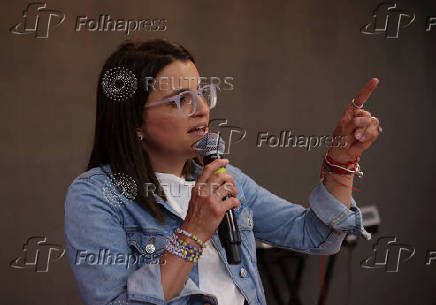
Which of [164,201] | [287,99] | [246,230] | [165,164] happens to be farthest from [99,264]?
[287,99]

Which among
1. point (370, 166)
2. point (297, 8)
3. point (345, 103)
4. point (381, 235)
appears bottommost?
point (381, 235)

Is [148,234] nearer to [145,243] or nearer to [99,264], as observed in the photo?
[145,243]

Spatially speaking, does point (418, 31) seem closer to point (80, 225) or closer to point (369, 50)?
point (369, 50)

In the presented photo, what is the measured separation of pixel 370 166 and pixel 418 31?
3.22 feet

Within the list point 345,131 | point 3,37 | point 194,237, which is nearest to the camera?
point 194,237

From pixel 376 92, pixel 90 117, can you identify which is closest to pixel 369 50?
pixel 376 92

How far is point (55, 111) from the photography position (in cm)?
283

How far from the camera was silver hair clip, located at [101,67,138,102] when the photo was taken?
4.57ft

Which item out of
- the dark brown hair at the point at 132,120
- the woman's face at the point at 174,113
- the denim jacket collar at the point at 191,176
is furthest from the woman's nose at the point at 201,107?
the denim jacket collar at the point at 191,176

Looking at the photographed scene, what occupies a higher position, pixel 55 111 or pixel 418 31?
pixel 418 31

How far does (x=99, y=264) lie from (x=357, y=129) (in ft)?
2.62

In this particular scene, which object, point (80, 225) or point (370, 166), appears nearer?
point (80, 225)

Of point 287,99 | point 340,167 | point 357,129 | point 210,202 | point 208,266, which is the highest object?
point 287,99

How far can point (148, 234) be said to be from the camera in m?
1.35
